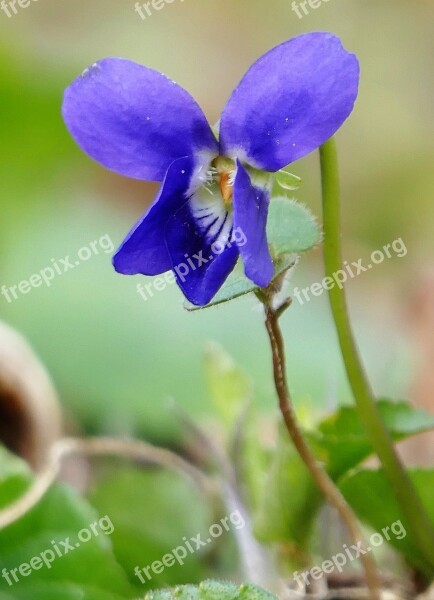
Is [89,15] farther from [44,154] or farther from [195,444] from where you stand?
[195,444]

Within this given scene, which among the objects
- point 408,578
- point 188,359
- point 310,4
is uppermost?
point 310,4

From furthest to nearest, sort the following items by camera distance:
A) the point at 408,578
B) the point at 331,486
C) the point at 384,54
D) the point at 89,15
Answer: the point at 89,15
the point at 384,54
the point at 408,578
the point at 331,486

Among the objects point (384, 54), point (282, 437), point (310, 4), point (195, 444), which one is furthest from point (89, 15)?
point (282, 437)

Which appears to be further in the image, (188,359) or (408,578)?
(188,359)

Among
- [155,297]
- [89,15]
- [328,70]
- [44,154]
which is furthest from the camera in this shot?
[89,15]
